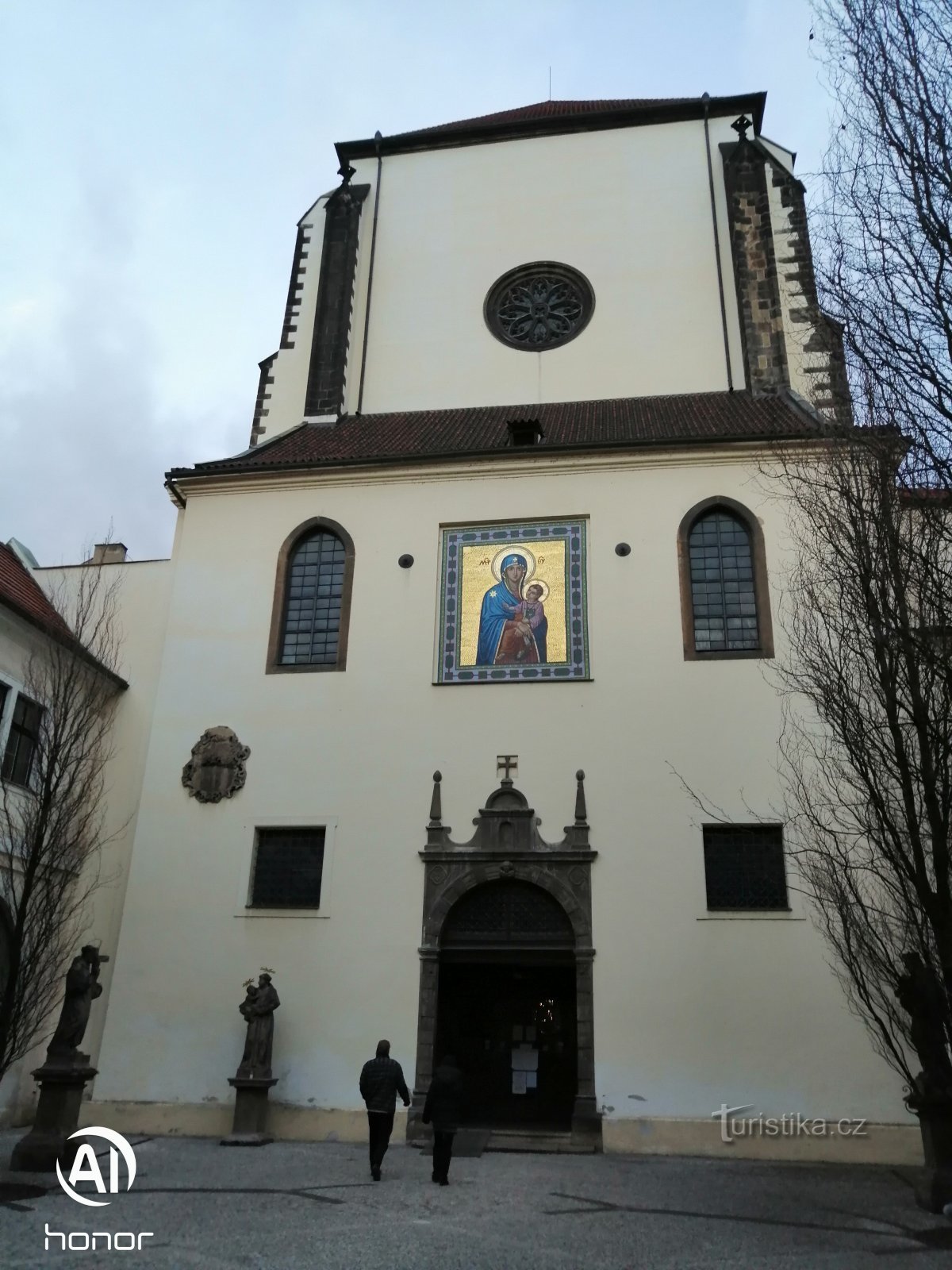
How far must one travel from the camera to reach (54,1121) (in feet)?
30.8

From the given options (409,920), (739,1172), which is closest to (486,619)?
(409,920)

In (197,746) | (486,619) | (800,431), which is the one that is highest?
(800,431)

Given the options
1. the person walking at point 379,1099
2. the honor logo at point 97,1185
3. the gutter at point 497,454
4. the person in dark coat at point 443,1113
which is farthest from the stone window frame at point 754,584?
the honor logo at point 97,1185

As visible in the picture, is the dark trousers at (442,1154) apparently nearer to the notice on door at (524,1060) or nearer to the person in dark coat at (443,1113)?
the person in dark coat at (443,1113)

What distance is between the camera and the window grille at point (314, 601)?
14531mm

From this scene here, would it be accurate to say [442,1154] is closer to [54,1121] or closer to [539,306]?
[54,1121]

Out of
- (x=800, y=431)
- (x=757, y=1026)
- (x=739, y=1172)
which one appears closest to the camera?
(x=739, y=1172)

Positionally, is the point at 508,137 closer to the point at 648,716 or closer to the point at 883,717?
the point at 648,716

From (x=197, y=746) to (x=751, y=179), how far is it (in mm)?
12851

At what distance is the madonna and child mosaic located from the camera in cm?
1367

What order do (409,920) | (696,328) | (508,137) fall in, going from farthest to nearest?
1. (508,137)
2. (696,328)
3. (409,920)

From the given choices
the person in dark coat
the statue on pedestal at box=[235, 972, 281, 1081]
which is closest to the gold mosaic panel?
the statue on pedestal at box=[235, 972, 281, 1081]

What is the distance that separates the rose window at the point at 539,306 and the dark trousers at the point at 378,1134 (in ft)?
40.2

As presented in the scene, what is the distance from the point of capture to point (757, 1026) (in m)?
11.5
